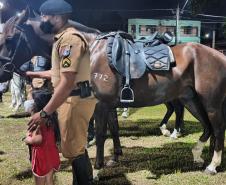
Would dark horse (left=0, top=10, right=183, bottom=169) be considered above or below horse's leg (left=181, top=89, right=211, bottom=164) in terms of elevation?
above

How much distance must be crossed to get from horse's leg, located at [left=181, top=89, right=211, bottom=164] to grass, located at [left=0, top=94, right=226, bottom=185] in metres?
0.20

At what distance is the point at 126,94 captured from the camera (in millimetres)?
6488

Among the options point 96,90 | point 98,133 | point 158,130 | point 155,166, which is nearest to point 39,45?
point 96,90

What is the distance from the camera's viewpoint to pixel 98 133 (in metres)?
6.38

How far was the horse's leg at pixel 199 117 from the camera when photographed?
23.0ft

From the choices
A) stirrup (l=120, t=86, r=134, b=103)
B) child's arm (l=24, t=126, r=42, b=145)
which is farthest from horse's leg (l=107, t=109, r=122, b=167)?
child's arm (l=24, t=126, r=42, b=145)

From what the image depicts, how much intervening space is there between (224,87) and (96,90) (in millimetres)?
1952

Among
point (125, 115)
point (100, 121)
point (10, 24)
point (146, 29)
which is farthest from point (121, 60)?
point (146, 29)

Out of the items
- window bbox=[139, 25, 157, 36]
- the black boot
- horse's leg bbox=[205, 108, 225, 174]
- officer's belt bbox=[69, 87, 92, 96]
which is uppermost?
officer's belt bbox=[69, 87, 92, 96]

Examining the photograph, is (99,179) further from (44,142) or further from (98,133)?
(44,142)

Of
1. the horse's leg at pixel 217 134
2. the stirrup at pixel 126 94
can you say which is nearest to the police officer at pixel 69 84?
the stirrup at pixel 126 94

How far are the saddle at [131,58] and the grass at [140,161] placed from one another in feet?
3.71

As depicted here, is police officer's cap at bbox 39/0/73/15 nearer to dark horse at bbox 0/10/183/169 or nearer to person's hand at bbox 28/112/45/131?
person's hand at bbox 28/112/45/131

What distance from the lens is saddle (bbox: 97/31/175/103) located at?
21.0ft
